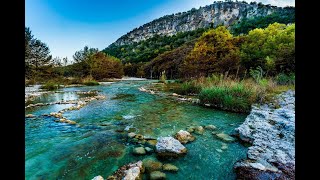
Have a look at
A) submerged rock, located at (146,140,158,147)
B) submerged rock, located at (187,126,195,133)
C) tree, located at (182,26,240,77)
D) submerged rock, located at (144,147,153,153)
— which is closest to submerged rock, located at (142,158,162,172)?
submerged rock, located at (144,147,153,153)

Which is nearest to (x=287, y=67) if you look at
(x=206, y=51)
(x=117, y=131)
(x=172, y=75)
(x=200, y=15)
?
(x=206, y=51)

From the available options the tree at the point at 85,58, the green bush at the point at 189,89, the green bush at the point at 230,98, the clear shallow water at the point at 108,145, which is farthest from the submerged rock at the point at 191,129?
the tree at the point at 85,58

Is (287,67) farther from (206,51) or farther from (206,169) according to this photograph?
(206,169)

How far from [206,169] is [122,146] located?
1.75m

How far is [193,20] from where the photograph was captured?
99.6 m

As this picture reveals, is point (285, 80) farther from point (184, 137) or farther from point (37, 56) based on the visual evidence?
point (37, 56)

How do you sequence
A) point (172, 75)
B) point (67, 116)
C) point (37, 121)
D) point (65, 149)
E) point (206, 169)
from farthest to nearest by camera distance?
point (172, 75), point (67, 116), point (37, 121), point (65, 149), point (206, 169)

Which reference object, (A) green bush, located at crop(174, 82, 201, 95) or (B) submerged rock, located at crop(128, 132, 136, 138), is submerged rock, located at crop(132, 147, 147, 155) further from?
(A) green bush, located at crop(174, 82, 201, 95)

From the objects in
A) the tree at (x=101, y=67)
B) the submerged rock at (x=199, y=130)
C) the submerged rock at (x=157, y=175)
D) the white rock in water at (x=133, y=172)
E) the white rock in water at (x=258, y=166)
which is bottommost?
the submerged rock at (x=157, y=175)

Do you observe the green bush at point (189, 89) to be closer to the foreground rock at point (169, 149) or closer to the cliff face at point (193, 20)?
the foreground rock at point (169, 149)

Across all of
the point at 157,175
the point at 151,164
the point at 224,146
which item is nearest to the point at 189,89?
the point at 224,146

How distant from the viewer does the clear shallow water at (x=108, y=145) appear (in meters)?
3.16

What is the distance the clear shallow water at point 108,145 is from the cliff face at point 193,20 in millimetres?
85024
